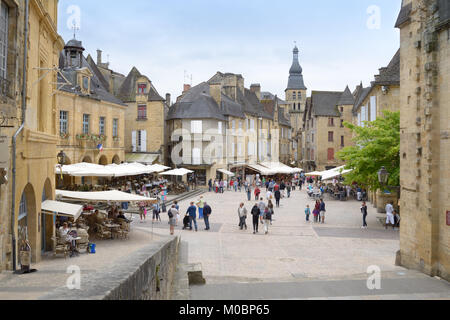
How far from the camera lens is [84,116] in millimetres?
31125

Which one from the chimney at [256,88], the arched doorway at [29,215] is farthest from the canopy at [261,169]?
the arched doorway at [29,215]

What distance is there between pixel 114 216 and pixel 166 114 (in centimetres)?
2956

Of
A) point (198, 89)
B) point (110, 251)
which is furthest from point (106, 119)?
point (110, 251)

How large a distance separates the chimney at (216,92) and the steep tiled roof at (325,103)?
18438 millimetres

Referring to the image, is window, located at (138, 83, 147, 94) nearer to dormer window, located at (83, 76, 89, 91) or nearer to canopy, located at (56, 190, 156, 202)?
dormer window, located at (83, 76, 89, 91)

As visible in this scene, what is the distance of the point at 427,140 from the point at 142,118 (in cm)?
3418

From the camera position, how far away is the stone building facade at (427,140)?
11.7 metres

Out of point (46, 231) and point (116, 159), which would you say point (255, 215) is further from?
point (116, 159)

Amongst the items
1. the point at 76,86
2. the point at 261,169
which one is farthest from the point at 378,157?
the point at 261,169

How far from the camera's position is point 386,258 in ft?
48.6

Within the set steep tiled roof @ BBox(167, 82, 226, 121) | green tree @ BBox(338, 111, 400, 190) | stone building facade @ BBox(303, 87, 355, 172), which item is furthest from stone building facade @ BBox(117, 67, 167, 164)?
green tree @ BBox(338, 111, 400, 190)

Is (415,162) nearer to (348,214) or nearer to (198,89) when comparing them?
(348,214)

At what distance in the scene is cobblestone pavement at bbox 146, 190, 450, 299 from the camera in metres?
10.5

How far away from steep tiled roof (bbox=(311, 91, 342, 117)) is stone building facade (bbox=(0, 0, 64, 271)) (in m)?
48.5
